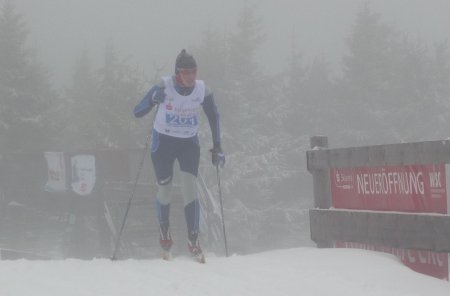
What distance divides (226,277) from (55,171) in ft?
53.4

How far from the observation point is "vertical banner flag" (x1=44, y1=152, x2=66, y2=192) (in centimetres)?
2011

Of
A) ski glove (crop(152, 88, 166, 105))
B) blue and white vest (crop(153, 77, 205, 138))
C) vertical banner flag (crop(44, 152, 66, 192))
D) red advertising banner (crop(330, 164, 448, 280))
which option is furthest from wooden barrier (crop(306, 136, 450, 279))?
vertical banner flag (crop(44, 152, 66, 192))

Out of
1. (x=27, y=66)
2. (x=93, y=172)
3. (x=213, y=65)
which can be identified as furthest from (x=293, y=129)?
(x=93, y=172)

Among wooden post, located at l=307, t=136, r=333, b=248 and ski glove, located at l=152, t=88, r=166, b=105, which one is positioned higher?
ski glove, located at l=152, t=88, r=166, b=105

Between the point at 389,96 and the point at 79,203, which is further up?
the point at 389,96

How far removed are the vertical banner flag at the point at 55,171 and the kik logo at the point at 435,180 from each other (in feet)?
52.8

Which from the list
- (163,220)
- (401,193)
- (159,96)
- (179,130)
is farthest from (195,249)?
(401,193)

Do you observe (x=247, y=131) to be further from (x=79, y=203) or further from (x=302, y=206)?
(x=79, y=203)

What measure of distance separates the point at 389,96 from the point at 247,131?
32.1ft

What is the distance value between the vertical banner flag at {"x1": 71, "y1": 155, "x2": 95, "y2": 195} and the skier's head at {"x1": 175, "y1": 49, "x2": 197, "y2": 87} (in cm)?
1447

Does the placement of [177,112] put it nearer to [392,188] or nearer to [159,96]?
[159,96]

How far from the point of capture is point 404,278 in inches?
200

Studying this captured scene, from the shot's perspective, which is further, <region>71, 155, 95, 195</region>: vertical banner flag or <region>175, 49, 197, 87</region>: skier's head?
<region>71, 155, 95, 195</region>: vertical banner flag

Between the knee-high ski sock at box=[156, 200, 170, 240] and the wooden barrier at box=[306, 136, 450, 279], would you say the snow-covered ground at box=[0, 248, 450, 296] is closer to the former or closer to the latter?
the wooden barrier at box=[306, 136, 450, 279]
